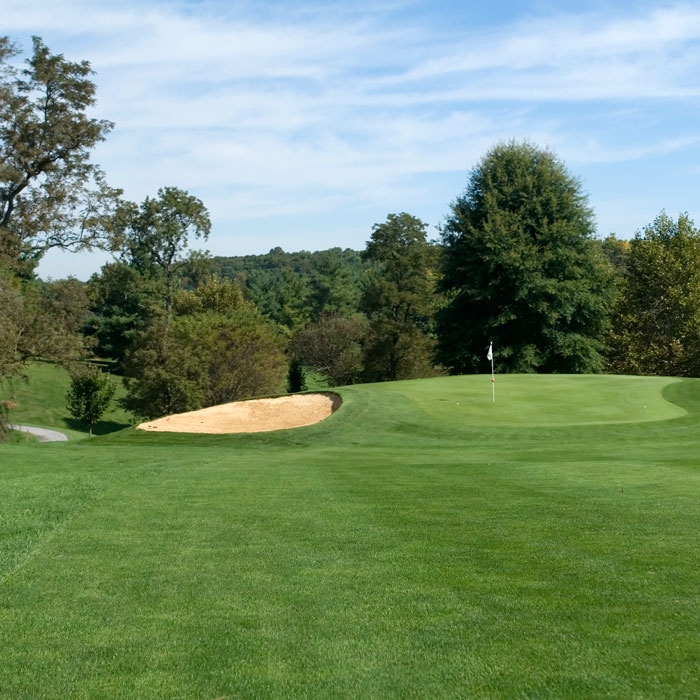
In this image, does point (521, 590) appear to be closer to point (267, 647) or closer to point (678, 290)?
point (267, 647)

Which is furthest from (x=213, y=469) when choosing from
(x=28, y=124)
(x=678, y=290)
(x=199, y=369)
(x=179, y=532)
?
(x=678, y=290)

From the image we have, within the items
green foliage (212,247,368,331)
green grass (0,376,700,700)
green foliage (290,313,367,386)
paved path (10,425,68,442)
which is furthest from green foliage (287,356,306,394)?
green grass (0,376,700,700)

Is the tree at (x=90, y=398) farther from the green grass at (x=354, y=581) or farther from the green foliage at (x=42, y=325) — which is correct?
the green grass at (x=354, y=581)

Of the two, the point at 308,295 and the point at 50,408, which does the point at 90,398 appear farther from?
the point at 308,295

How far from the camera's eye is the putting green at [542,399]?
74.1 feet

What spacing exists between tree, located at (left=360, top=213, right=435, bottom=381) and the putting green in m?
30.1

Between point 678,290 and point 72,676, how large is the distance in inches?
2058

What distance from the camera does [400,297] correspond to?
6019 centimetres

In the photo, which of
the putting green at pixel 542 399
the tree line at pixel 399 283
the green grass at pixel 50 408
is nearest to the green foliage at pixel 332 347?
the tree line at pixel 399 283

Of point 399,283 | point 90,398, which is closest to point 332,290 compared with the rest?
point 399,283

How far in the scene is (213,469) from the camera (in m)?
13.4

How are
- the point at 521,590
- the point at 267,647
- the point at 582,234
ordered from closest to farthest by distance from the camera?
the point at 267,647 < the point at 521,590 < the point at 582,234

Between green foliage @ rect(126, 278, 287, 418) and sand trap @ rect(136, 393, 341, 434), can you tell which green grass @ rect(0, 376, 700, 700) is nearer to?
sand trap @ rect(136, 393, 341, 434)

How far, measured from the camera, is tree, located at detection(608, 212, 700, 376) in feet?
167
